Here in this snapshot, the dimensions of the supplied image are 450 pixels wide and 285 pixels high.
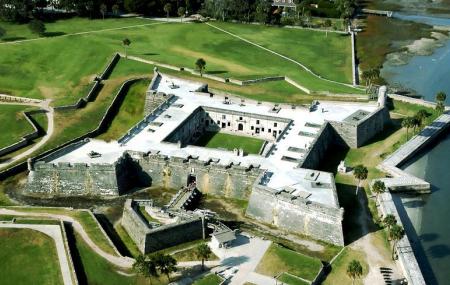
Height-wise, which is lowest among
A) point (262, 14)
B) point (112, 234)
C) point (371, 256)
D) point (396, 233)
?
point (371, 256)

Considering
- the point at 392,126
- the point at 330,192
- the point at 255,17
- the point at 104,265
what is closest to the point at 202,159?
the point at 330,192

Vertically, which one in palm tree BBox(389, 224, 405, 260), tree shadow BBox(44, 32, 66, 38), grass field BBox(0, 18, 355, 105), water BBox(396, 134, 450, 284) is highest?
tree shadow BBox(44, 32, 66, 38)

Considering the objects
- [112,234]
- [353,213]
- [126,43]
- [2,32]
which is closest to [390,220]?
[353,213]

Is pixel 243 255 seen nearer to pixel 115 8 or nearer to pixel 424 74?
pixel 424 74

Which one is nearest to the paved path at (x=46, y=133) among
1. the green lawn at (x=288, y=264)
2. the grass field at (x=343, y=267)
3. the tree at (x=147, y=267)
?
the tree at (x=147, y=267)

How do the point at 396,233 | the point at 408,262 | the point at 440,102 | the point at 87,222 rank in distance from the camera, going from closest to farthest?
the point at 408,262 → the point at 396,233 → the point at 87,222 → the point at 440,102

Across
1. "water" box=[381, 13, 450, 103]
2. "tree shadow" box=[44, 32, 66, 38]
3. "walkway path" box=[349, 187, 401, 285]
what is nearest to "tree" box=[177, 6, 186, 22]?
"tree shadow" box=[44, 32, 66, 38]

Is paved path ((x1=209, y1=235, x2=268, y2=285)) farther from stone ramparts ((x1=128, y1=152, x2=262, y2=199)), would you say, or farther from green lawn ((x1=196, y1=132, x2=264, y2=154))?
green lawn ((x1=196, y1=132, x2=264, y2=154))
